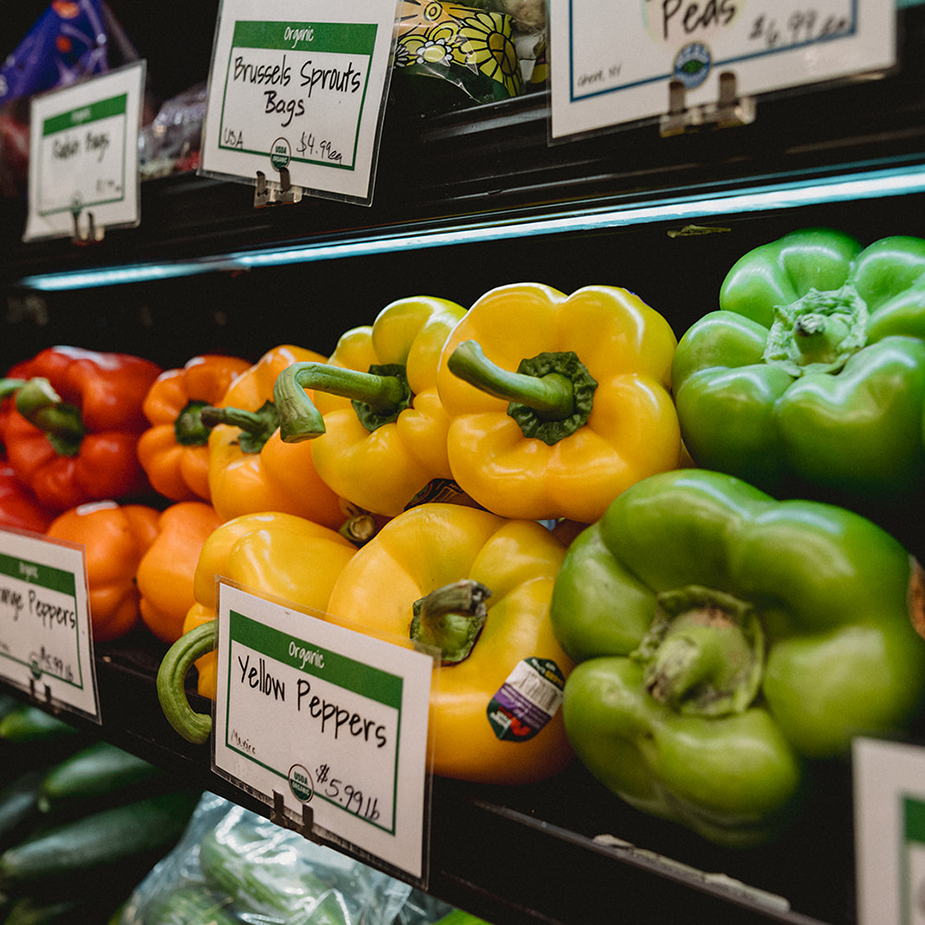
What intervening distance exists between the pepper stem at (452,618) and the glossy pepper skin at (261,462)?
318 mm

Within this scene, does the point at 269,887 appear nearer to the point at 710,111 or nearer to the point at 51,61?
the point at 710,111

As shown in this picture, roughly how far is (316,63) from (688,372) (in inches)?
20.2

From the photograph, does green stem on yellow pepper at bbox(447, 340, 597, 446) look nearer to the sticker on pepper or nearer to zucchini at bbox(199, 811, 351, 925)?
the sticker on pepper

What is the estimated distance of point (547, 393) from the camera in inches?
29.0

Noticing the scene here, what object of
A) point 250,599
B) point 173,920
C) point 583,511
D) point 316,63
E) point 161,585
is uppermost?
point 316,63

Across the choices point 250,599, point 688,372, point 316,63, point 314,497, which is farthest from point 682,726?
point 316,63

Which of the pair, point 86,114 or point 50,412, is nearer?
point 86,114

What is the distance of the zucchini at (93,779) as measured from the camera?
147 centimetres

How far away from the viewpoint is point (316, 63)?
867 millimetres

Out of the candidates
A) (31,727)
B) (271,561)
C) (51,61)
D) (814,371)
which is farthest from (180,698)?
(51,61)

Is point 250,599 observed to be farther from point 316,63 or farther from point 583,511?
point 316,63

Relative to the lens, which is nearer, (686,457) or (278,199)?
(686,457)

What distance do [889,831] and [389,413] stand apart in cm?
63

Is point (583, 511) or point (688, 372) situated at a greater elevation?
point (688, 372)
